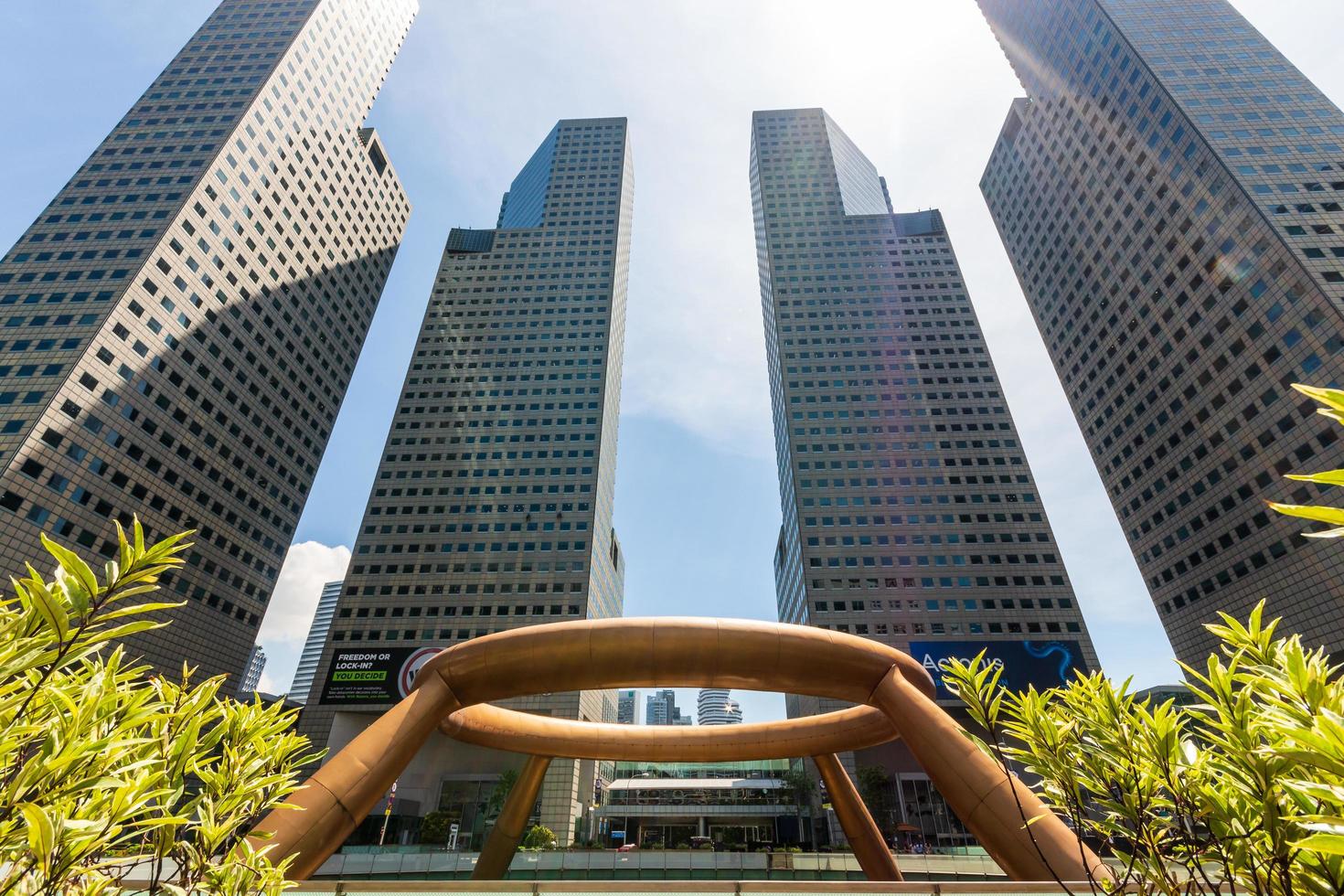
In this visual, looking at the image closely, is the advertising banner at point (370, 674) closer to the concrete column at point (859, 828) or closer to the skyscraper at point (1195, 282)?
the concrete column at point (859, 828)

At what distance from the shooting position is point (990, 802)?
11.5m

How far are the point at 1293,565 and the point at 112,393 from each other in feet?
366

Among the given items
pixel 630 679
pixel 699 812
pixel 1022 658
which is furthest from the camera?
pixel 699 812

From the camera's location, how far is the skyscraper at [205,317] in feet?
183

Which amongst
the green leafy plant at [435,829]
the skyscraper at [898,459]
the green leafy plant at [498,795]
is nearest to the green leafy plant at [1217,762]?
the green leafy plant at [498,795]

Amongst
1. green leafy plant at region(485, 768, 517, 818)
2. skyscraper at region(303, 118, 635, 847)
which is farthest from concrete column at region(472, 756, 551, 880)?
skyscraper at region(303, 118, 635, 847)

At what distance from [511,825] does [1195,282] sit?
84.1 metres

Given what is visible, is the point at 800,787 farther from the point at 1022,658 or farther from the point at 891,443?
the point at 891,443

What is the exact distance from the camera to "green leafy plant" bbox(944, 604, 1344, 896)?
4398mm

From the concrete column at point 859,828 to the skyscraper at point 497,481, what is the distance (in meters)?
45.7

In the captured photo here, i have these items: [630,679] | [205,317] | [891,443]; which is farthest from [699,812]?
[205,317]

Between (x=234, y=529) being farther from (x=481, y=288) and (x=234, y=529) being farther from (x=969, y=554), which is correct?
(x=969, y=554)

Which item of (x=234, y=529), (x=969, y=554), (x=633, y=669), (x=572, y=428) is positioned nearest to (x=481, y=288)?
(x=572, y=428)

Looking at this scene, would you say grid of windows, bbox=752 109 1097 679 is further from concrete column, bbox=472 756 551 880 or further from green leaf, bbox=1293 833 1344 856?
green leaf, bbox=1293 833 1344 856
